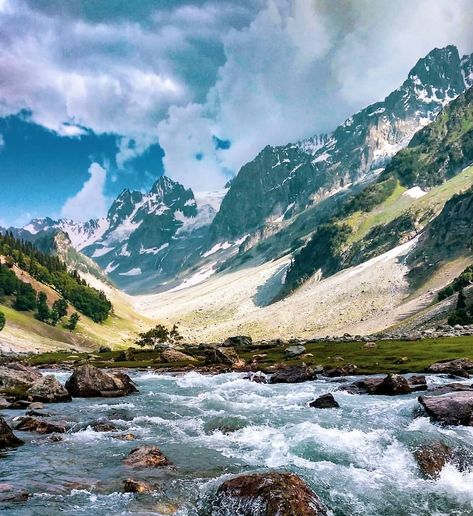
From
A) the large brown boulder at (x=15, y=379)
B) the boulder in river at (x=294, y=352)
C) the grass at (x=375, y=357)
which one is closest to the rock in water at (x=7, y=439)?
the large brown boulder at (x=15, y=379)

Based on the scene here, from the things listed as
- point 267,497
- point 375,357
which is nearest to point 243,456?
point 267,497

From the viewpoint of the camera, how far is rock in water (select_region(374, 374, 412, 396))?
155 ft

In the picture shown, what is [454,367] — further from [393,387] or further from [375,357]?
[375,357]

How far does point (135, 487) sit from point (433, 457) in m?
15.3

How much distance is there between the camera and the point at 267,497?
18406 millimetres

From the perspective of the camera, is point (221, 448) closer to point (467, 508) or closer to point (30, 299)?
point (467, 508)

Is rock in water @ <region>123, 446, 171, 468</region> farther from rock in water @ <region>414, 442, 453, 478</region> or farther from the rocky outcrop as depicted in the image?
the rocky outcrop

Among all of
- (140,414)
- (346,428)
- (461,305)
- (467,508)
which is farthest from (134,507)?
(461,305)

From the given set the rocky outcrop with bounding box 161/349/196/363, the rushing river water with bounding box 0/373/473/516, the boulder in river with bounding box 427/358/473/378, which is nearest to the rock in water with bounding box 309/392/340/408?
the rushing river water with bounding box 0/373/473/516

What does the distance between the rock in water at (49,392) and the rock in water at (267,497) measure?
32941mm

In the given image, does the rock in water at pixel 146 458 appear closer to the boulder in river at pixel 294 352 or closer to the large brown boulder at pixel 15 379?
the large brown boulder at pixel 15 379

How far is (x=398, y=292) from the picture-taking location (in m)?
198

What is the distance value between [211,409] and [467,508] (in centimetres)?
2659

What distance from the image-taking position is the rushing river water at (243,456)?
21094mm
